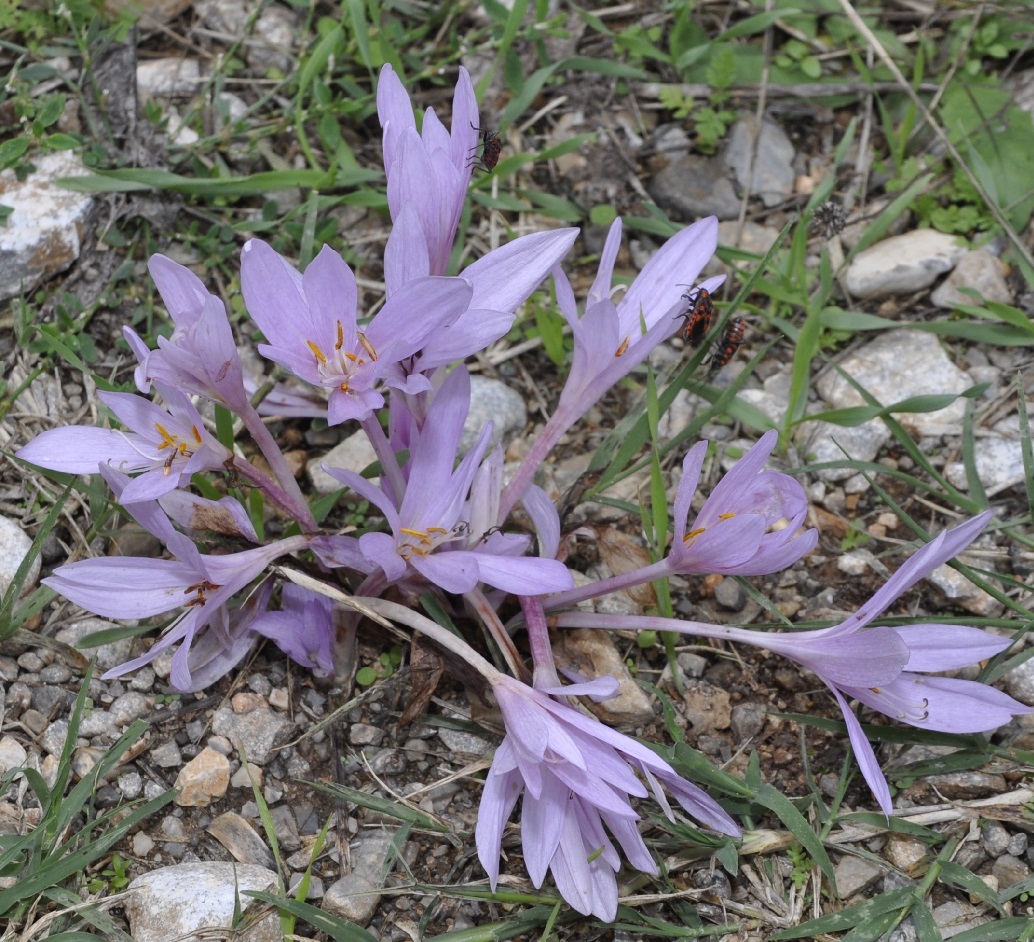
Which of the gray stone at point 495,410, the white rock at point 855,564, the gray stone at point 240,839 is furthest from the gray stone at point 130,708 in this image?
the white rock at point 855,564

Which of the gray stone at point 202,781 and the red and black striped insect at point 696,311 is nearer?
the gray stone at point 202,781

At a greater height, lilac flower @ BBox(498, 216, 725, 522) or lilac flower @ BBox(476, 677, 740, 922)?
lilac flower @ BBox(498, 216, 725, 522)

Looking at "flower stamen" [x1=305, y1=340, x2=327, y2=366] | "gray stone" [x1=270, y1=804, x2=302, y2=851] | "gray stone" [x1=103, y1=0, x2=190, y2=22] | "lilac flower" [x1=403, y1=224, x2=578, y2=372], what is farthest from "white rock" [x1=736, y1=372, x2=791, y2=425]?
"gray stone" [x1=103, y1=0, x2=190, y2=22]

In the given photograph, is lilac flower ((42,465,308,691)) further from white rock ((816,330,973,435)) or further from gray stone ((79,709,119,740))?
white rock ((816,330,973,435))

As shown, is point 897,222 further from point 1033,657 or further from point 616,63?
point 1033,657

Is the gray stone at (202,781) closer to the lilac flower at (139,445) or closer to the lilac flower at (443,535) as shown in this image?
the lilac flower at (443,535)

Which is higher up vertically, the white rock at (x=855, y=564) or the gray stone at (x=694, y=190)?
the gray stone at (x=694, y=190)
